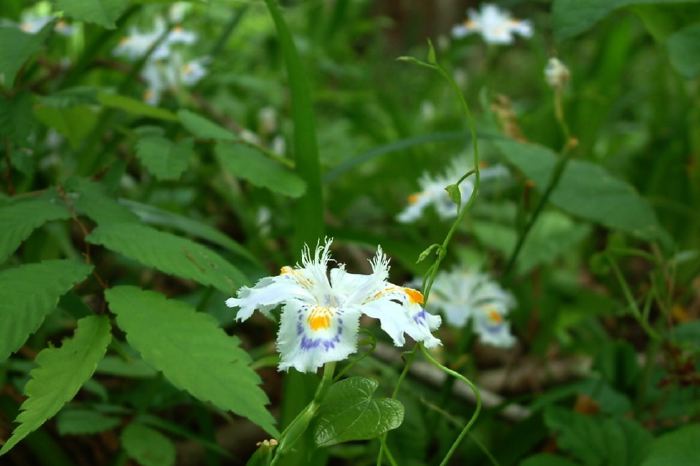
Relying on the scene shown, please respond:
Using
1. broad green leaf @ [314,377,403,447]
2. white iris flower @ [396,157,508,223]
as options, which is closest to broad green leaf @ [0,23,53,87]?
broad green leaf @ [314,377,403,447]

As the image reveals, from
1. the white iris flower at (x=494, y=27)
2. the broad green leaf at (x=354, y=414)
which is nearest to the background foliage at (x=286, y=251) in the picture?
the broad green leaf at (x=354, y=414)

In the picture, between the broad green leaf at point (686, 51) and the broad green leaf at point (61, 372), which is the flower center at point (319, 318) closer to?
the broad green leaf at point (61, 372)

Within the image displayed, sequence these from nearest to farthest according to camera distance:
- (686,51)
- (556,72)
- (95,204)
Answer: (95,204) → (686,51) → (556,72)

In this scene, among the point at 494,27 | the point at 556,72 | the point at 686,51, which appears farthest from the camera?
the point at 494,27

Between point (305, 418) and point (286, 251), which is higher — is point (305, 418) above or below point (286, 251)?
above

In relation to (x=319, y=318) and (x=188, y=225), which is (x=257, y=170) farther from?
(x=319, y=318)

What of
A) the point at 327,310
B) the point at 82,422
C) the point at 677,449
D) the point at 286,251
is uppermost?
the point at 327,310

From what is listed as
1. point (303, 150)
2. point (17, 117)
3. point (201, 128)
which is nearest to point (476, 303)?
point (303, 150)
